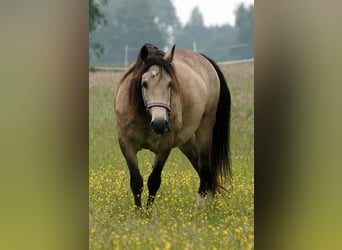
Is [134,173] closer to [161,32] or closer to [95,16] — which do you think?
[161,32]

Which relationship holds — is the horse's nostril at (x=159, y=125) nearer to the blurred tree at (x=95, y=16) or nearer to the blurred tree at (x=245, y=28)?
the blurred tree at (x=95, y=16)

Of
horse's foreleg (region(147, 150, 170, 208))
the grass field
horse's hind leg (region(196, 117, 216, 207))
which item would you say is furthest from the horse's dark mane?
horse's hind leg (region(196, 117, 216, 207))

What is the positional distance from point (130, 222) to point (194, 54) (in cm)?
122

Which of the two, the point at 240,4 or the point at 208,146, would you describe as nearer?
the point at 240,4

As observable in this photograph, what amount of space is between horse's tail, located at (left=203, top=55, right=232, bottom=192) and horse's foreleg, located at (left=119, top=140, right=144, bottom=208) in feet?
1.83

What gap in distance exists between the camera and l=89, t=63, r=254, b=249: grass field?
4.51 m

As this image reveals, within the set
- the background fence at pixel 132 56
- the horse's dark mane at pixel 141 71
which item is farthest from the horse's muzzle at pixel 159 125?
the background fence at pixel 132 56

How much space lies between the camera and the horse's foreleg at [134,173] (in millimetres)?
4590

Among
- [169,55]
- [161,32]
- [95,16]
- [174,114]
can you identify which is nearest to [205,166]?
[174,114]

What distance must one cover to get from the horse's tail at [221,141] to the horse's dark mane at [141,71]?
1.40 feet
